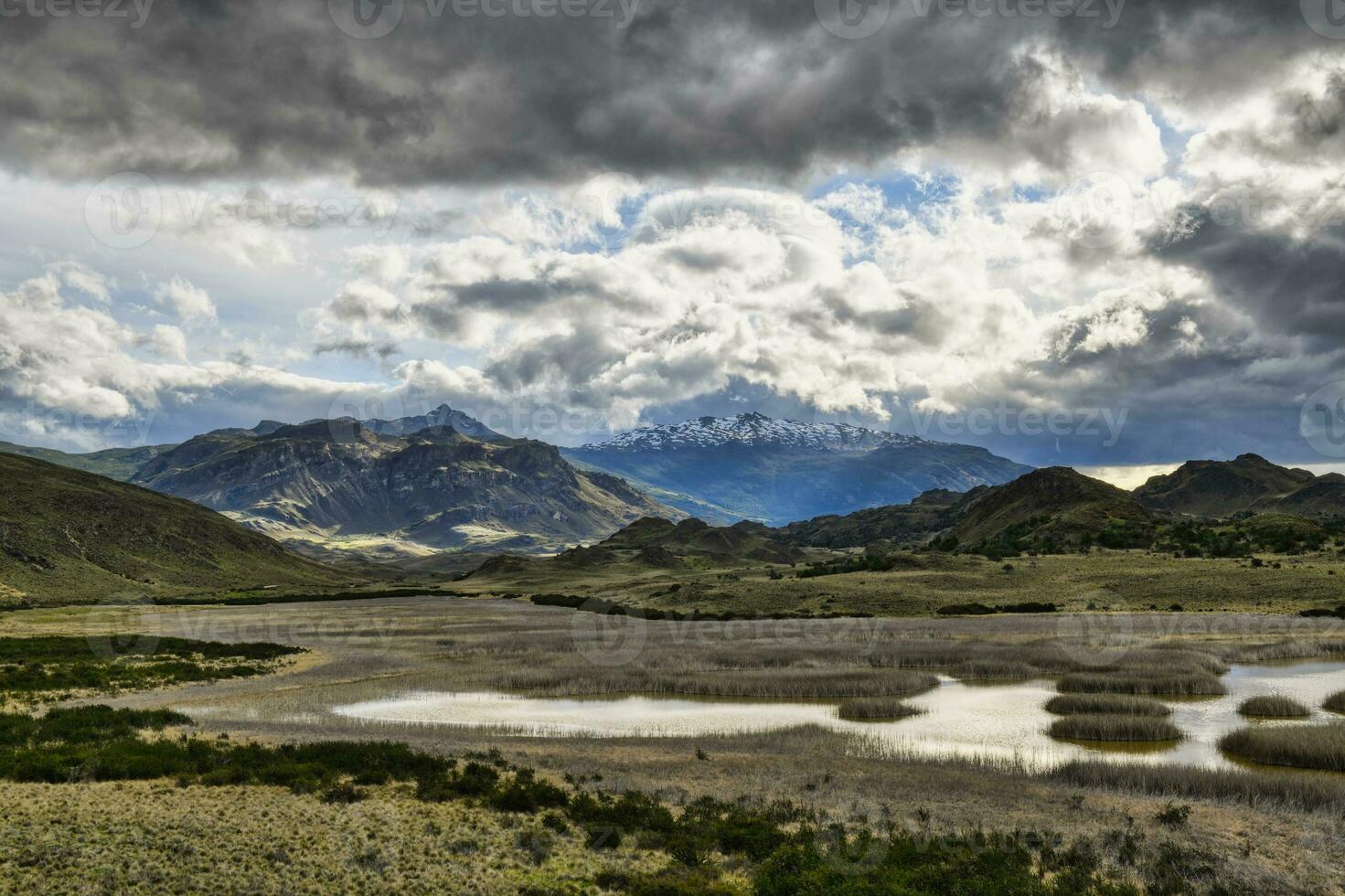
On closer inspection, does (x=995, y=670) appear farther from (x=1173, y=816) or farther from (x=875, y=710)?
(x=1173, y=816)

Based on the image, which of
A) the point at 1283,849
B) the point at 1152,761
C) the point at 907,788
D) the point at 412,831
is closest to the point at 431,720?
the point at 412,831

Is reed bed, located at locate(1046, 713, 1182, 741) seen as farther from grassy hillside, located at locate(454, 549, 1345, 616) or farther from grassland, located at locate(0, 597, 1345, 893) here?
grassy hillside, located at locate(454, 549, 1345, 616)

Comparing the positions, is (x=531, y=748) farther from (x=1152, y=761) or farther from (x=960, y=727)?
(x=1152, y=761)

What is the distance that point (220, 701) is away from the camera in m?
46.4

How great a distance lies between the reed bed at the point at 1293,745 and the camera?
28870 mm

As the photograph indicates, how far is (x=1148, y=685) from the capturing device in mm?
45875

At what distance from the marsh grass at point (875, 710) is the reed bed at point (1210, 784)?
12866mm

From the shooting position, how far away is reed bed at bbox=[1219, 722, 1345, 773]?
28.9m

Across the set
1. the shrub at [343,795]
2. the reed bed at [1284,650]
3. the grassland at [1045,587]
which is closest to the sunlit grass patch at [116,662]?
the shrub at [343,795]

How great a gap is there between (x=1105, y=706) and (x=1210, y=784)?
15.1 m

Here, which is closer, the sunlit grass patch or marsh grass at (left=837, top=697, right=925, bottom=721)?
marsh grass at (left=837, top=697, right=925, bottom=721)

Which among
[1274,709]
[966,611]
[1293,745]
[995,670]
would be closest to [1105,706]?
[1274,709]

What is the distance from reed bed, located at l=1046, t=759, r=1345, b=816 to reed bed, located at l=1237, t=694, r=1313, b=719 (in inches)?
459

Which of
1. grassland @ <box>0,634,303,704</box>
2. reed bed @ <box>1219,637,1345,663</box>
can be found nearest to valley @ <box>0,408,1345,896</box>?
reed bed @ <box>1219,637,1345,663</box>
